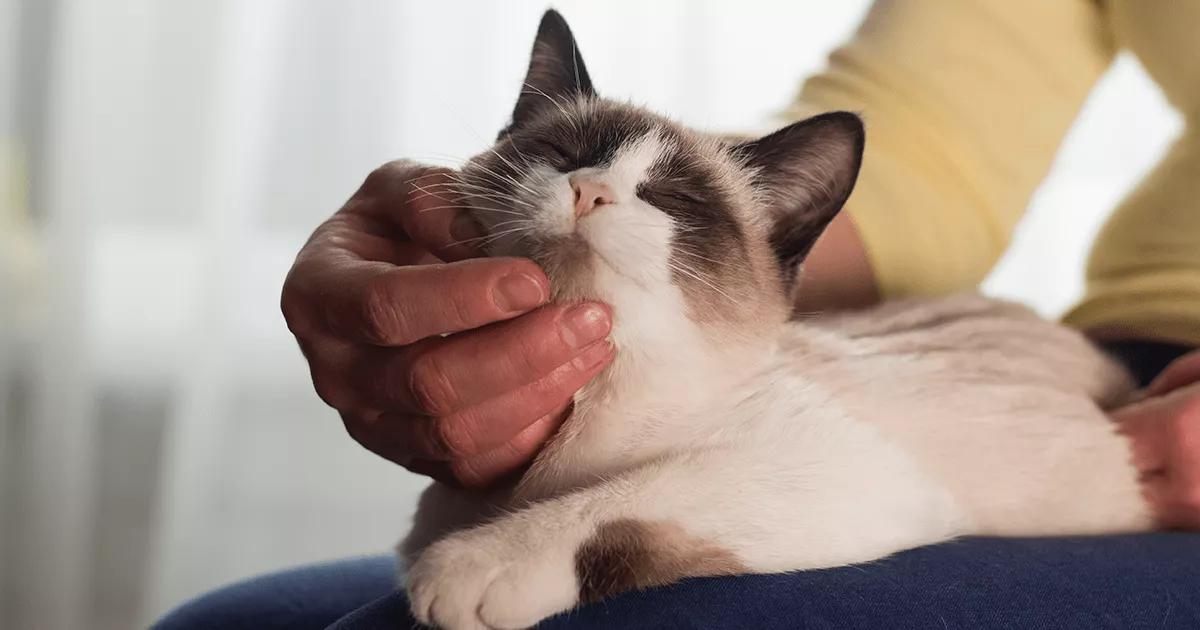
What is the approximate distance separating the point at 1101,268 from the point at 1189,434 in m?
0.50

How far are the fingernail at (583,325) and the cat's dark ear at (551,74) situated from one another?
402 mm

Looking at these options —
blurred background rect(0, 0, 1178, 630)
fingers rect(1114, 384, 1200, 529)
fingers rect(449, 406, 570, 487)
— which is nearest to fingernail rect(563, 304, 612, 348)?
fingers rect(449, 406, 570, 487)

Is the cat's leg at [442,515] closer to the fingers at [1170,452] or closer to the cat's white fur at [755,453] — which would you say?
the cat's white fur at [755,453]

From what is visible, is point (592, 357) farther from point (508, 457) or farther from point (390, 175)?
point (390, 175)

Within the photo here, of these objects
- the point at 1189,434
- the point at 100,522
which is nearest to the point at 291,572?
the point at 1189,434

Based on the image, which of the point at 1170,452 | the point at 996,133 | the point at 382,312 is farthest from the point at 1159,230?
the point at 382,312

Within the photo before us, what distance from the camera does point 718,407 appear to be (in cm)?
112

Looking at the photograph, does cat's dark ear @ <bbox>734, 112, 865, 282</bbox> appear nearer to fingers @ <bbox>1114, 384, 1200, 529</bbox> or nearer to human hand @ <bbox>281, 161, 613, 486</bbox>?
human hand @ <bbox>281, 161, 613, 486</bbox>

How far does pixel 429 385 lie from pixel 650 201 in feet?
0.98

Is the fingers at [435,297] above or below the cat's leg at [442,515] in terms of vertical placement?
above

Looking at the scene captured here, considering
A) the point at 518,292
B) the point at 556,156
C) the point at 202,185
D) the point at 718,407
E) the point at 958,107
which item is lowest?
the point at 202,185

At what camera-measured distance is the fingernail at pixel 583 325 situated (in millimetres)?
997

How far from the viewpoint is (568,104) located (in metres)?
1.30

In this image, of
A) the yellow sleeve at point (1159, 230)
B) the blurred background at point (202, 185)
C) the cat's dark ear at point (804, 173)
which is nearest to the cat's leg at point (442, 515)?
the cat's dark ear at point (804, 173)
